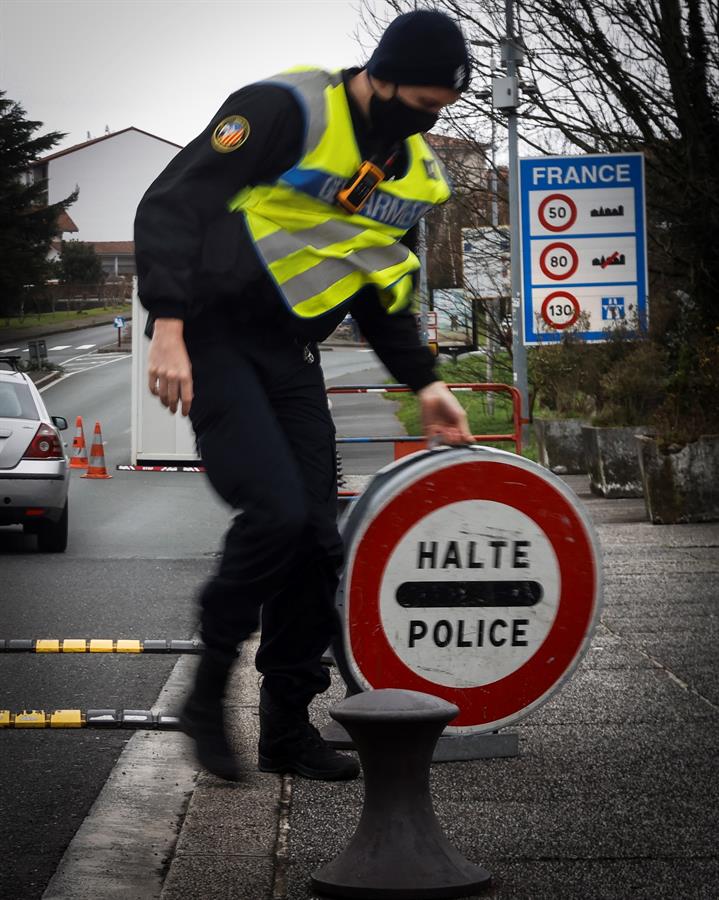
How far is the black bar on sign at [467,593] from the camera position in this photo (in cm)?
380

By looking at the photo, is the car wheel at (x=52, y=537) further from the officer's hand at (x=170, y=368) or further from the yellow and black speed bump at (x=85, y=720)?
the officer's hand at (x=170, y=368)

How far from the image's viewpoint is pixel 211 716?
11.4 ft

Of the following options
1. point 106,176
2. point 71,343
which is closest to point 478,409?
point 71,343

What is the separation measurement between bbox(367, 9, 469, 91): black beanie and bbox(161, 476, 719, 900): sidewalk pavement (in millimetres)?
1584

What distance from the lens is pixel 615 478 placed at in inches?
576

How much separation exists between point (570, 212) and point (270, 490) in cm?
1326

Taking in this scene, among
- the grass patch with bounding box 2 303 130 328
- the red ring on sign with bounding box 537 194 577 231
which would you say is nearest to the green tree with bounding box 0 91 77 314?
the grass patch with bounding box 2 303 130 328

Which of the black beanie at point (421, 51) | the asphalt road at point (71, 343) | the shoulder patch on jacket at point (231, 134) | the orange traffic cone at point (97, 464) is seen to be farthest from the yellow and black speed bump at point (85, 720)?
the asphalt road at point (71, 343)

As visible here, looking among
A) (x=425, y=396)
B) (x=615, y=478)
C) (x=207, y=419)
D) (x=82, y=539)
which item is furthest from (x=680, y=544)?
(x=207, y=419)

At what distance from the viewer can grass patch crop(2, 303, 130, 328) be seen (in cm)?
8344

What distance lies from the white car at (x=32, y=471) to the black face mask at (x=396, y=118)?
8.85m

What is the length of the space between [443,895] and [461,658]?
84 cm

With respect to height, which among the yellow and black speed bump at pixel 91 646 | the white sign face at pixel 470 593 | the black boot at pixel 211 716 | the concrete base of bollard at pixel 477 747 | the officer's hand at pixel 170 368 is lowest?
the concrete base of bollard at pixel 477 747

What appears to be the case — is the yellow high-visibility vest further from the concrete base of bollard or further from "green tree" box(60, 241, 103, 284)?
"green tree" box(60, 241, 103, 284)
